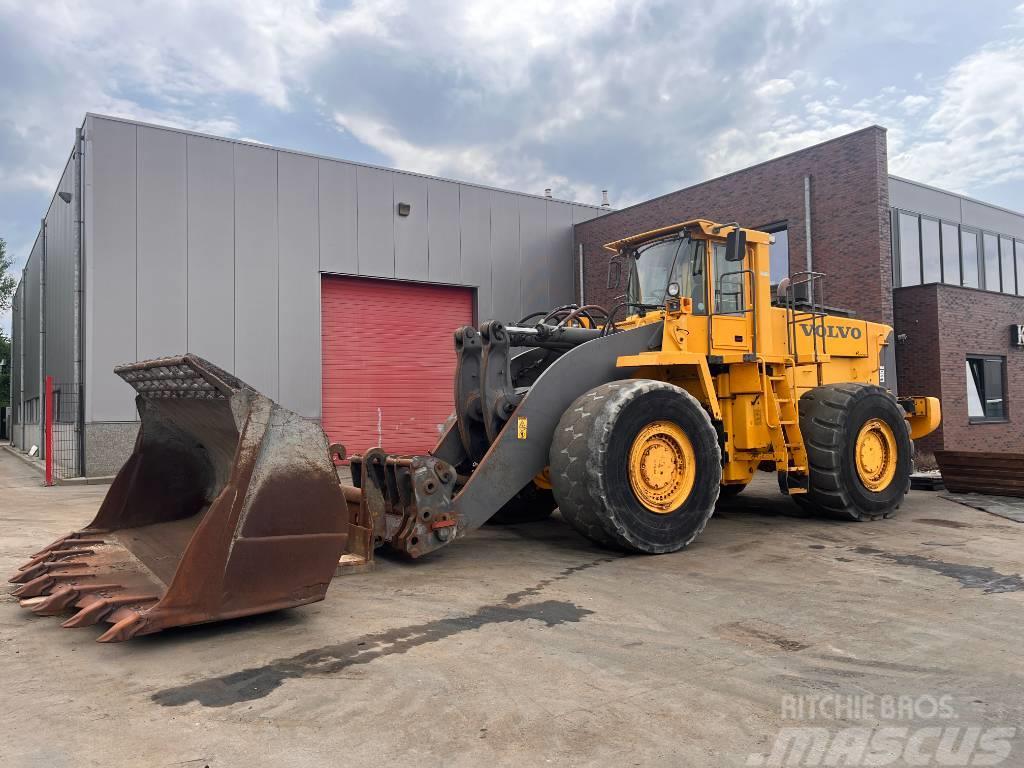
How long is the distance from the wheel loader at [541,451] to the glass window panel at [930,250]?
29.7 feet

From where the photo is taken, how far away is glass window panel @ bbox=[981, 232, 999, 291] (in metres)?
20.2

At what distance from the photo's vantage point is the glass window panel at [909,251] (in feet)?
57.1

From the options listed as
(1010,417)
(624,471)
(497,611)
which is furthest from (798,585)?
(1010,417)

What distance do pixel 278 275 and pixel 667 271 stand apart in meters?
11.1

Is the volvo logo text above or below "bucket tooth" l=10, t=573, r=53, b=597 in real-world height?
above

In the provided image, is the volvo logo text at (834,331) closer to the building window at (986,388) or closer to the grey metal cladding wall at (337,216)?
the building window at (986,388)

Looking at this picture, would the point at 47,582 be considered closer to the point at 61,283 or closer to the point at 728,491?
the point at 728,491

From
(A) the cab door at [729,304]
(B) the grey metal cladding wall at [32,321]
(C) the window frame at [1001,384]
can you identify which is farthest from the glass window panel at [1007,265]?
(B) the grey metal cladding wall at [32,321]

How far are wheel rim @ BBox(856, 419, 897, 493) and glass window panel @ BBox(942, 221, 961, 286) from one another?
11.5 metres

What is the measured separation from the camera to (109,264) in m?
15.0

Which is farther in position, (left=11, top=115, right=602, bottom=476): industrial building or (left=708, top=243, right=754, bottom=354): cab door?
(left=11, top=115, right=602, bottom=476): industrial building

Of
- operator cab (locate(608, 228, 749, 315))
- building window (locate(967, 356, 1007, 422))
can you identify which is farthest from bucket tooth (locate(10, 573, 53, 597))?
building window (locate(967, 356, 1007, 422))

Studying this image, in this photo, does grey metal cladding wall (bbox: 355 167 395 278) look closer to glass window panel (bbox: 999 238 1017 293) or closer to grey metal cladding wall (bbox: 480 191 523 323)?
grey metal cladding wall (bbox: 480 191 523 323)

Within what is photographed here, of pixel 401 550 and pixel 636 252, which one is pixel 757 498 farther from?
pixel 401 550
